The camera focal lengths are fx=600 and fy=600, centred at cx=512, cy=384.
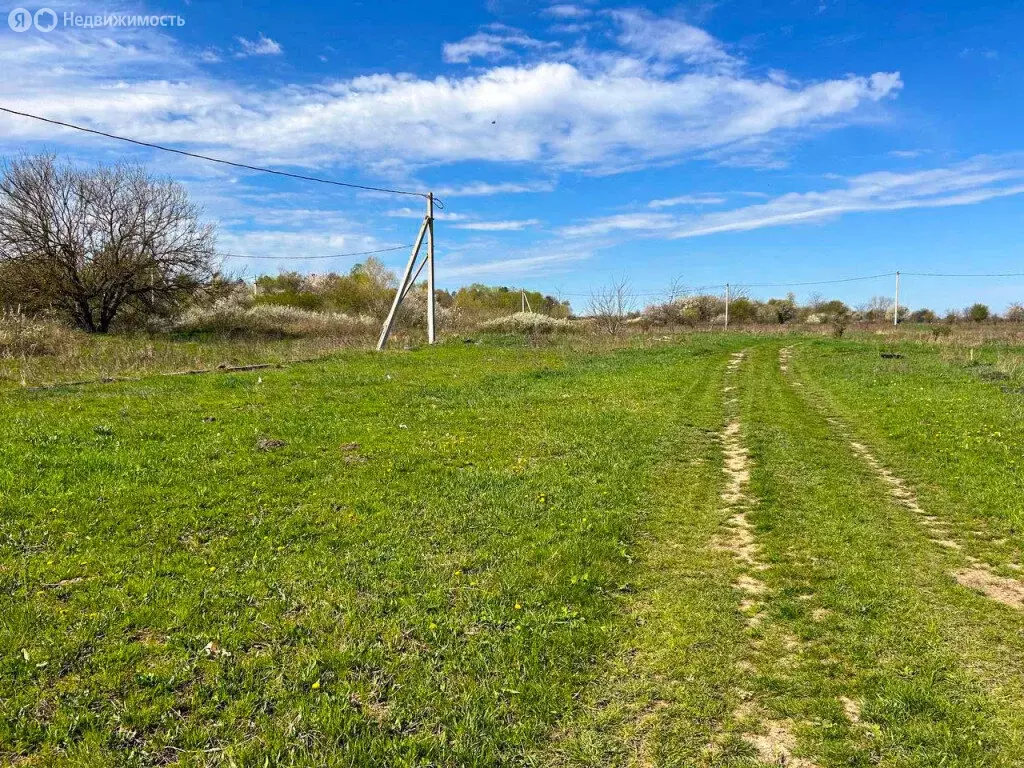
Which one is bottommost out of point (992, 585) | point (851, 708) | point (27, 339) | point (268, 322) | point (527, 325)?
point (851, 708)

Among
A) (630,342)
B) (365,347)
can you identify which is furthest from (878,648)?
(630,342)

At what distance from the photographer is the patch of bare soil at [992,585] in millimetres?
4926

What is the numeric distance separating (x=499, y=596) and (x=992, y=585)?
14.0 ft

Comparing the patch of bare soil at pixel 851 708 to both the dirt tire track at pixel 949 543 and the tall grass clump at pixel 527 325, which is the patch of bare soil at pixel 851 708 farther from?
the tall grass clump at pixel 527 325

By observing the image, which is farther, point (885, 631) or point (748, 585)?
point (748, 585)

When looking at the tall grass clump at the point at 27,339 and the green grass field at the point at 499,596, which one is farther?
the tall grass clump at the point at 27,339

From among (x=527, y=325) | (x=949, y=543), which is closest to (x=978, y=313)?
(x=527, y=325)

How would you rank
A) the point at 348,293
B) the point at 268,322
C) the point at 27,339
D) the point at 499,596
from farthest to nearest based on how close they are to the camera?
the point at 348,293 → the point at 268,322 → the point at 27,339 → the point at 499,596

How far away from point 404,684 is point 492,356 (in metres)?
21.0

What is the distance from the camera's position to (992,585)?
519cm

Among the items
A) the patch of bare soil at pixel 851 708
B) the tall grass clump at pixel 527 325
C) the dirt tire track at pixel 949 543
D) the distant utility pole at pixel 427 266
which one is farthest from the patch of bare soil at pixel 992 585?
the tall grass clump at pixel 527 325

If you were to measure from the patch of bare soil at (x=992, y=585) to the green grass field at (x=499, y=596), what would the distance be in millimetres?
29

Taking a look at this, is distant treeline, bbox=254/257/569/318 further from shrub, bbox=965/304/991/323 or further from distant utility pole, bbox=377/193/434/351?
shrub, bbox=965/304/991/323

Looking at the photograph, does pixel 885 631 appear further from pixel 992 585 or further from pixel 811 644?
pixel 992 585
